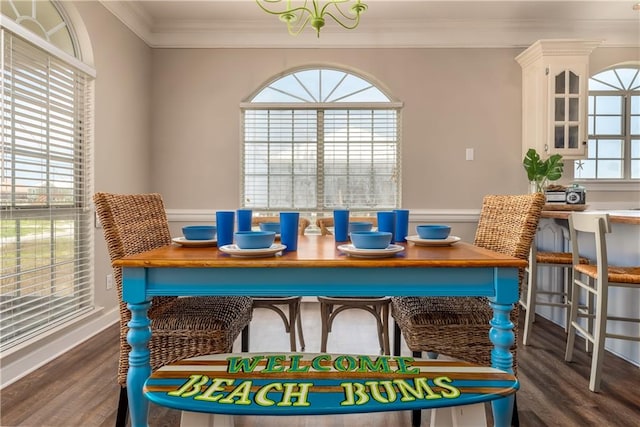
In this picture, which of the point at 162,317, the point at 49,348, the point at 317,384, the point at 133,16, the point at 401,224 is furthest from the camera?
the point at 133,16

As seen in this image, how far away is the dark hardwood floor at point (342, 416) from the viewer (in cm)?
170

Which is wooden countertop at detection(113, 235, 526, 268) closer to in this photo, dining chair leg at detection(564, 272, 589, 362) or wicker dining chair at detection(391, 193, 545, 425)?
wicker dining chair at detection(391, 193, 545, 425)

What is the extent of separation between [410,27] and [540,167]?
1.73 meters

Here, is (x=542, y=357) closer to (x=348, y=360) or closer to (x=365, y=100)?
(x=348, y=360)

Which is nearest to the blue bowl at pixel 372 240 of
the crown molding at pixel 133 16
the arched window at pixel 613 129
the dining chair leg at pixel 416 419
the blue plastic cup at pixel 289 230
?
the blue plastic cup at pixel 289 230

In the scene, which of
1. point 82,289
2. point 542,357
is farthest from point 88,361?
point 542,357

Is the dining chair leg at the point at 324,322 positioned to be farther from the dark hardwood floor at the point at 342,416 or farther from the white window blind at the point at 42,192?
the white window blind at the point at 42,192

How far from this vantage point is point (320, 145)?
3906mm

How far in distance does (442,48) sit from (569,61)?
108 centimetres

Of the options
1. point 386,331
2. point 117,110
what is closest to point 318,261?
point 386,331

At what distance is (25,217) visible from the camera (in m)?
2.27

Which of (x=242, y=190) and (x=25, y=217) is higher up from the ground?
(x=242, y=190)

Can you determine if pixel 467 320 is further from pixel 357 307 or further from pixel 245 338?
pixel 245 338

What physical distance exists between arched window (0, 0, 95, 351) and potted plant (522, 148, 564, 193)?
3566 mm
